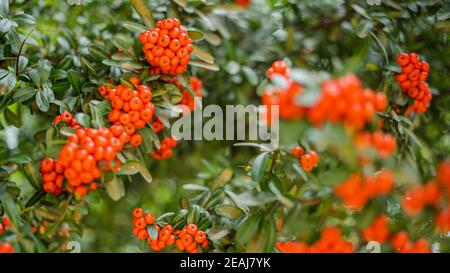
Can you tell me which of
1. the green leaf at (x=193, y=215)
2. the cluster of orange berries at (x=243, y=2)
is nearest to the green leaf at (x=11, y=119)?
the green leaf at (x=193, y=215)

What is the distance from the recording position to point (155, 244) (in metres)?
1.26

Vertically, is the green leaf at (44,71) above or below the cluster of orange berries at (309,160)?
above

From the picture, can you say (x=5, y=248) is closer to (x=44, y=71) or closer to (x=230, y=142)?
(x=44, y=71)

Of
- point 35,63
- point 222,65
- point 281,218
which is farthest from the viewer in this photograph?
point 222,65

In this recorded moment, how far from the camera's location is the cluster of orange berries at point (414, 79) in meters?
1.38

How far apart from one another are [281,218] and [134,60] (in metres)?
0.60

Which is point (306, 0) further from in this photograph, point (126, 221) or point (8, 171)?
A: point (8, 171)

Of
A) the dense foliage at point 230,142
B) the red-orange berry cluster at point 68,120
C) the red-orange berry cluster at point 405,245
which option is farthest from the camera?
the red-orange berry cluster at point 68,120

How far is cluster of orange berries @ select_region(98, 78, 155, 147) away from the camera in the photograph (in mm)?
1213

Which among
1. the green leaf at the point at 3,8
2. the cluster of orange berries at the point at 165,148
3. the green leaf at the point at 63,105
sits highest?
the green leaf at the point at 3,8

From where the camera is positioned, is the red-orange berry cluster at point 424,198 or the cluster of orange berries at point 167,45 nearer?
the red-orange berry cluster at point 424,198

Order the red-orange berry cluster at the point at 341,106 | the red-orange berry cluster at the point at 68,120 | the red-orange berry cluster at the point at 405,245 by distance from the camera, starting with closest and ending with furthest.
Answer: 1. the red-orange berry cluster at the point at 341,106
2. the red-orange berry cluster at the point at 405,245
3. the red-orange berry cluster at the point at 68,120

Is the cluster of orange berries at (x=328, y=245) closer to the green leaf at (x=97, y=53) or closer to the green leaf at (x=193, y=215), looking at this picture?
the green leaf at (x=193, y=215)

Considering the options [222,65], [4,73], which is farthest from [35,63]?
[222,65]
